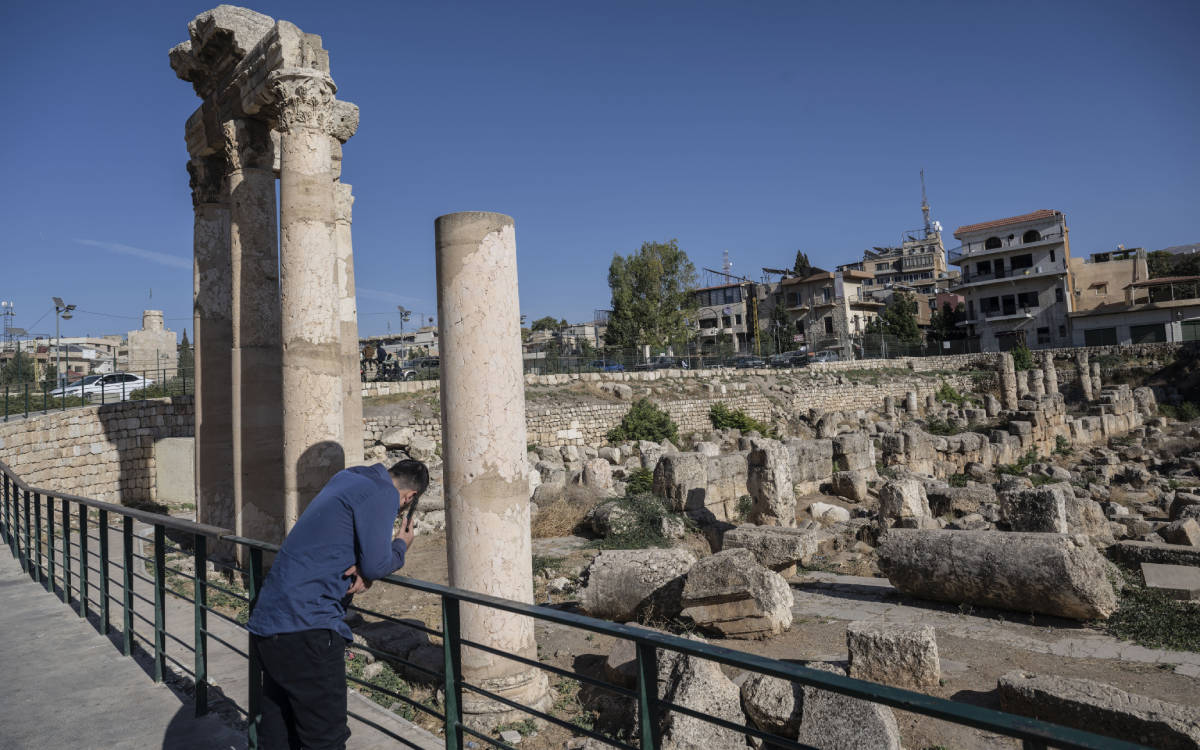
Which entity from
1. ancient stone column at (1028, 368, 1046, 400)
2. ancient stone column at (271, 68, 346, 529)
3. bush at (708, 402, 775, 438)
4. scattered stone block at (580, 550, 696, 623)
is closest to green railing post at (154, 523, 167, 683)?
ancient stone column at (271, 68, 346, 529)

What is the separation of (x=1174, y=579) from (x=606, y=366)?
27.9 m

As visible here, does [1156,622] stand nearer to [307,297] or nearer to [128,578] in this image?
[128,578]

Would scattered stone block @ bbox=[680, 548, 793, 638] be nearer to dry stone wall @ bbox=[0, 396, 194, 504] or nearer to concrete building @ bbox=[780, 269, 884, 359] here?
dry stone wall @ bbox=[0, 396, 194, 504]

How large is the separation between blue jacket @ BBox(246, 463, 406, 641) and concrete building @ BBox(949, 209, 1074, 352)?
6187cm

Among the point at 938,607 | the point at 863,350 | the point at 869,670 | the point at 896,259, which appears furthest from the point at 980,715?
the point at 896,259

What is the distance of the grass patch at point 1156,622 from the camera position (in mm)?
6694

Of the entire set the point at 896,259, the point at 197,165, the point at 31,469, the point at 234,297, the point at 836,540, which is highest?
the point at 896,259

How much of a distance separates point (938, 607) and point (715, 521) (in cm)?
489

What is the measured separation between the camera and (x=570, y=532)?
12.8 meters

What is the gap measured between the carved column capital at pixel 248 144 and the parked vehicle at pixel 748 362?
34.7 metres

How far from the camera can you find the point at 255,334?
31.6ft

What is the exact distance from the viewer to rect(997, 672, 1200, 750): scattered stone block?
414cm

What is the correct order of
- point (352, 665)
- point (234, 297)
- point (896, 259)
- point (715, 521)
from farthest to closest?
point (896, 259)
point (715, 521)
point (234, 297)
point (352, 665)

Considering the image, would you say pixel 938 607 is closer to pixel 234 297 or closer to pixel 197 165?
pixel 234 297
